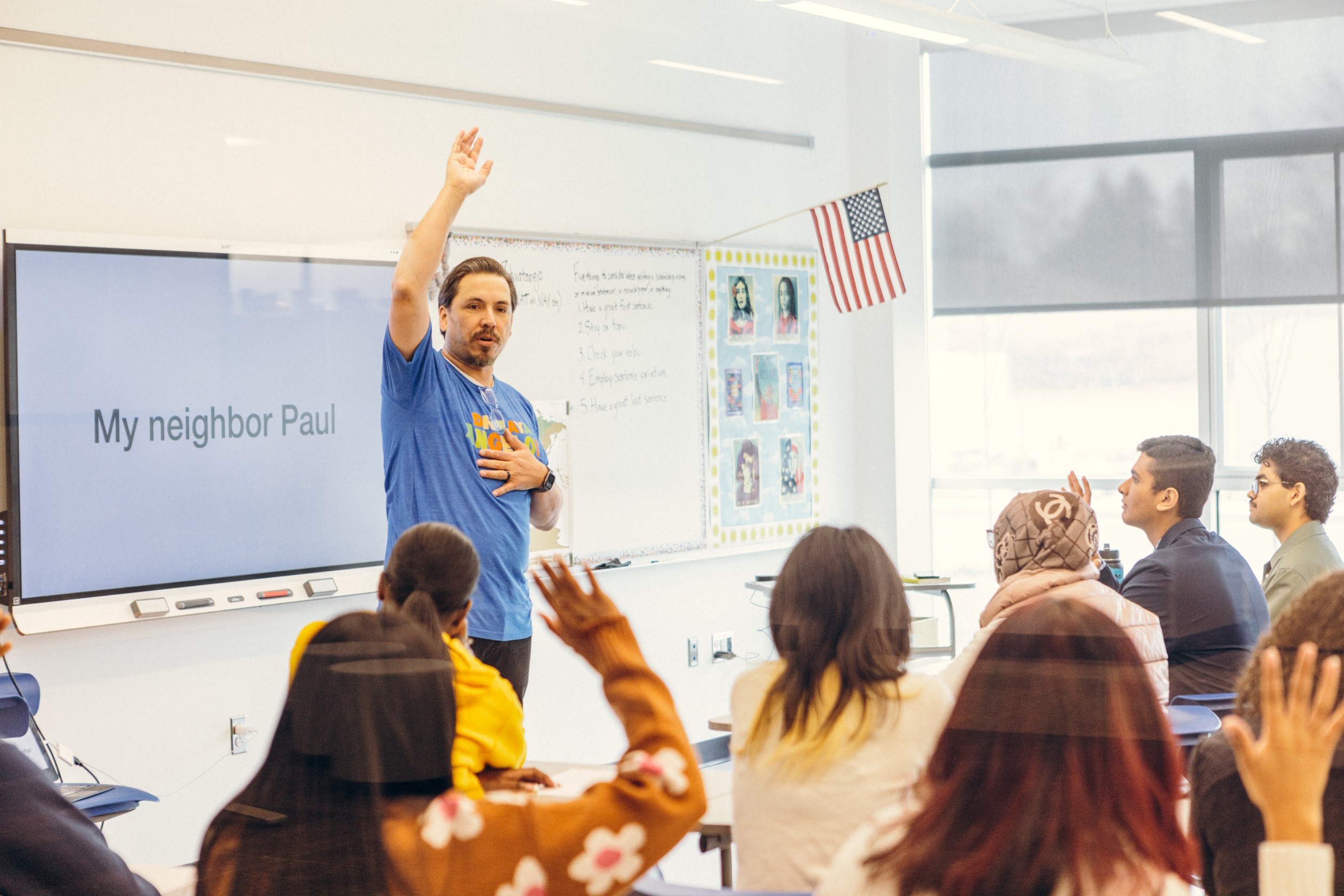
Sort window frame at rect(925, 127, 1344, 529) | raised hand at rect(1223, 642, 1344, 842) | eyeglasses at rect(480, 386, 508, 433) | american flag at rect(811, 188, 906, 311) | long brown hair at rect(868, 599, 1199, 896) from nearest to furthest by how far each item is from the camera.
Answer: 1. long brown hair at rect(868, 599, 1199, 896)
2. raised hand at rect(1223, 642, 1344, 842)
3. window frame at rect(925, 127, 1344, 529)
4. eyeglasses at rect(480, 386, 508, 433)
5. american flag at rect(811, 188, 906, 311)

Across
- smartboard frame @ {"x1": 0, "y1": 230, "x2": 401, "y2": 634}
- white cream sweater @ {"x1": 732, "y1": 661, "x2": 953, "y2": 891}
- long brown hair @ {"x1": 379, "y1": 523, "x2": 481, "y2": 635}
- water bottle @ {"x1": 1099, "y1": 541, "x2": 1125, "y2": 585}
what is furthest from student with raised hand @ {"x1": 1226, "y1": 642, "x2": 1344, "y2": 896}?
smartboard frame @ {"x1": 0, "y1": 230, "x2": 401, "y2": 634}

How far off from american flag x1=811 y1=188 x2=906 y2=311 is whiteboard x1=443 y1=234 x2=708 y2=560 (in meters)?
0.58

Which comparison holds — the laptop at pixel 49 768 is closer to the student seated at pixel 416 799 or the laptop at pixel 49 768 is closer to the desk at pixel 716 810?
the desk at pixel 716 810

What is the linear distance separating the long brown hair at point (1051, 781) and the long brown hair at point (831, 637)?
1.45 feet

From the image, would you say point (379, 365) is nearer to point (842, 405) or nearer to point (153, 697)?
point (153, 697)

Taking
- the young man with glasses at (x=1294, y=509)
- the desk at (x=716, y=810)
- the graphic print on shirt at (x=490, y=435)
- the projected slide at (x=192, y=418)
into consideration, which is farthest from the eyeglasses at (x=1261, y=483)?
the projected slide at (x=192, y=418)

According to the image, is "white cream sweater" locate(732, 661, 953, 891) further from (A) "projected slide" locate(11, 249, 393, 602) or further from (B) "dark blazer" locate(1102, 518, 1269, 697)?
(A) "projected slide" locate(11, 249, 393, 602)

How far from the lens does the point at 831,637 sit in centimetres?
158

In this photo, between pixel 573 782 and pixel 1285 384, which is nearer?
pixel 573 782

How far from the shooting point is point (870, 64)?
281 centimetres

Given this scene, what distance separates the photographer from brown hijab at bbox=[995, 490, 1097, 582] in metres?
1.99

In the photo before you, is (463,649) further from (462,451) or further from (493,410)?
(493,410)

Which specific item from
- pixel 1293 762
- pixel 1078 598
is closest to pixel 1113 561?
pixel 1078 598

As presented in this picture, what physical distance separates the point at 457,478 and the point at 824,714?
804 millimetres
